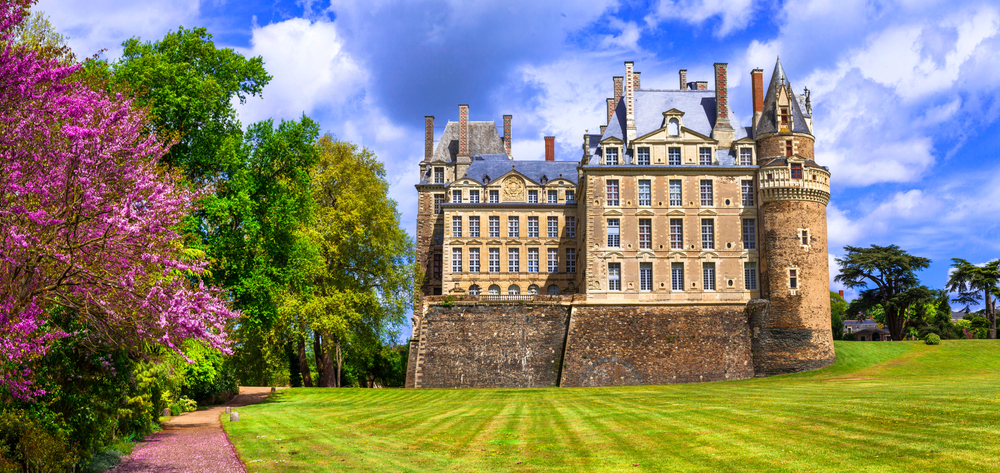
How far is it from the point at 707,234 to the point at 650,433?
2916 centimetres

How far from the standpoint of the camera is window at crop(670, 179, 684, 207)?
44750mm

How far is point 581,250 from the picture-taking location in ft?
161

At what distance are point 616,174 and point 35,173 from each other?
3613cm

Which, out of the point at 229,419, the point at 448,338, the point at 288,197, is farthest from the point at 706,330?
the point at 229,419

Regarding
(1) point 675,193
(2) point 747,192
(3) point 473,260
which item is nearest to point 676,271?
(1) point 675,193

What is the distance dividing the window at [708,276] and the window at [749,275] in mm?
1801

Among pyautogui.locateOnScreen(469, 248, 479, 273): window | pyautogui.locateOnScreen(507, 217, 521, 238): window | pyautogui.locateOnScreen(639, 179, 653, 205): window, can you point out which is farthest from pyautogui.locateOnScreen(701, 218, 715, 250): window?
pyautogui.locateOnScreen(469, 248, 479, 273): window

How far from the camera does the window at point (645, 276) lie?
4400 cm

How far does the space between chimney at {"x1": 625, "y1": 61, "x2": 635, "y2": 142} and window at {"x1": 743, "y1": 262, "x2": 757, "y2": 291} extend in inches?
406

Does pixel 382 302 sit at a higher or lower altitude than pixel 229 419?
higher

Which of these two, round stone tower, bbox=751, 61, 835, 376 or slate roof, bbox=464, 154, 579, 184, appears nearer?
round stone tower, bbox=751, 61, 835, 376

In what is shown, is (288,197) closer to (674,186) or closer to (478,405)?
(478,405)

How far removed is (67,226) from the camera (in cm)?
1177

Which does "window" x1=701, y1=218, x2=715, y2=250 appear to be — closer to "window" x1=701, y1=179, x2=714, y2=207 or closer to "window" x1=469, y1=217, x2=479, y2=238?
"window" x1=701, y1=179, x2=714, y2=207
